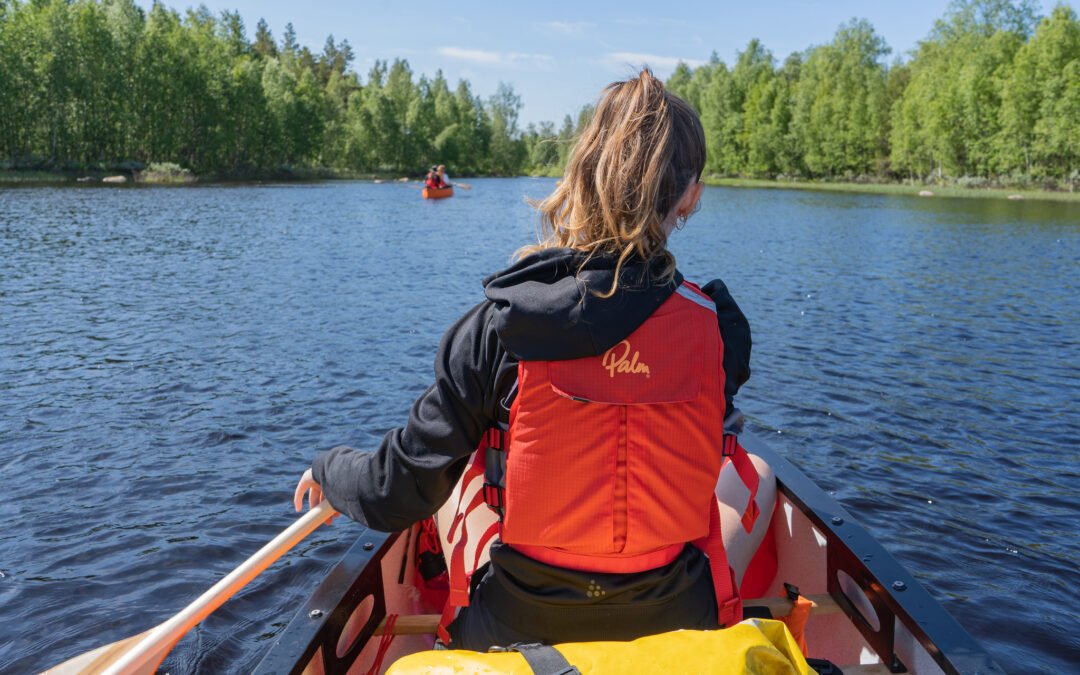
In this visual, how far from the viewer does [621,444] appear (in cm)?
197

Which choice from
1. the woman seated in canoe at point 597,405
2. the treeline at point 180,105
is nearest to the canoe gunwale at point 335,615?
the woman seated in canoe at point 597,405

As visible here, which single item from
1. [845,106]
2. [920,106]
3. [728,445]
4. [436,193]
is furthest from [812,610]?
[845,106]

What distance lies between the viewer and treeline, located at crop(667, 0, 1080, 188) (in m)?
57.2

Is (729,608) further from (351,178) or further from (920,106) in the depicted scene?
(351,178)

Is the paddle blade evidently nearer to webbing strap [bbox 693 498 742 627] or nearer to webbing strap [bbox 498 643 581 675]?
webbing strap [bbox 498 643 581 675]

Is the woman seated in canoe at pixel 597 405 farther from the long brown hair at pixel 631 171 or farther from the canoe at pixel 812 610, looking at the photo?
the canoe at pixel 812 610

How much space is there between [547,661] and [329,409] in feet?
25.0

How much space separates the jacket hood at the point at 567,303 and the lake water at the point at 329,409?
137 inches

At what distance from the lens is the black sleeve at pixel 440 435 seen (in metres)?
1.99

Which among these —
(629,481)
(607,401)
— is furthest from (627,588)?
(607,401)

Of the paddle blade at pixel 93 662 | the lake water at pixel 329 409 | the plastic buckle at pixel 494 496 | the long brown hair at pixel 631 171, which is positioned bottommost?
the lake water at pixel 329 409

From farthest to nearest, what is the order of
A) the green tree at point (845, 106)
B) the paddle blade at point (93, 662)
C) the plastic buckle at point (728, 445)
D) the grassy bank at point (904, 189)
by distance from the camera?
the green tree at point (845, 106)
the grassy bank at point (904, 189)
the paddle blade at point (93, 662)
the plastic buckle at point (728, 445)

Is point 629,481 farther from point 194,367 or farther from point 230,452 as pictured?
point 194,367

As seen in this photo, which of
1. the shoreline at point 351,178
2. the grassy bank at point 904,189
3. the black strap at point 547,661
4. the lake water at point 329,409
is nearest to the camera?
the black strap at point 547,661
